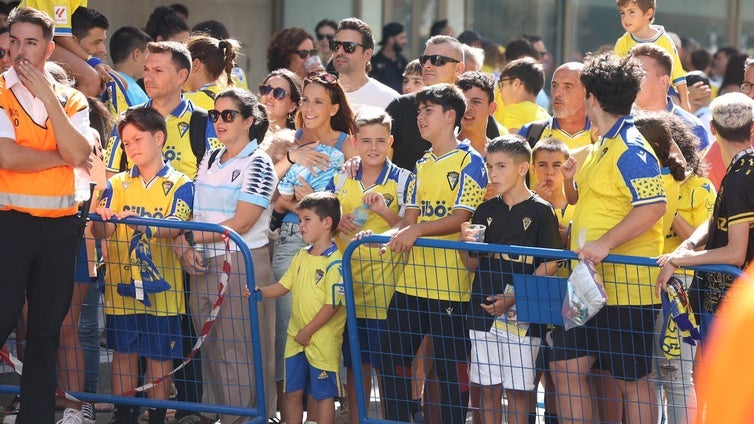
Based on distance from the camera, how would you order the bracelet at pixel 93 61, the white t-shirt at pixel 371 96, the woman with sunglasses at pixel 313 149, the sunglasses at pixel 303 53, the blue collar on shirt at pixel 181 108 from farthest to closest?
the sunglasses at pixel 303 53, the bracelet at pixel 93 61, the white t-shirt at pixel 371 96, the blue collar on shirt at pixel 181 108, the woman with sunglasses at pixel 313 149

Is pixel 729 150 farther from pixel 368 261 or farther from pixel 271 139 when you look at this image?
pixel 271 139

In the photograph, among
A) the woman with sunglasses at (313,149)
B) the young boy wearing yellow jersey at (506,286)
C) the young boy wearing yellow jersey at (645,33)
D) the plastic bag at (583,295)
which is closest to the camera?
the plastic bag at (583,295)

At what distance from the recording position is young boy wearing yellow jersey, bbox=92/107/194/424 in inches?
262

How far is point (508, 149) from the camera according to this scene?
6.24 m

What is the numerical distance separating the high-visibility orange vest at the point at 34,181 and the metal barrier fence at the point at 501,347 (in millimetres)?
1463

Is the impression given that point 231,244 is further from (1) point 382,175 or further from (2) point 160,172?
(1) point 382,175

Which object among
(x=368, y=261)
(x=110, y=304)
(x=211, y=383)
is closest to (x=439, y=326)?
(x=368, y=261)

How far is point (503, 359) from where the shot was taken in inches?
241

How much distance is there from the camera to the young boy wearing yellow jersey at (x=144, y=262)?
6.66 meters

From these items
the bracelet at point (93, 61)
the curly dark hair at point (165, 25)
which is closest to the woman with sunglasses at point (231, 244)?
the bracelet at point (93, 61)

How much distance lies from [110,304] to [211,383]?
72 cm

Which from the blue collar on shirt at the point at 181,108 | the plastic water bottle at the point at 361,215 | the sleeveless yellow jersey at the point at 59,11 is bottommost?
the plastic water bottle at the point at 361,215

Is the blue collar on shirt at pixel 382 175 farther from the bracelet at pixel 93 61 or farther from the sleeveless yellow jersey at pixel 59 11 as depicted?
the sleeveless yellow jersey at pixel 59 11

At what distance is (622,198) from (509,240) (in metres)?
0.64
